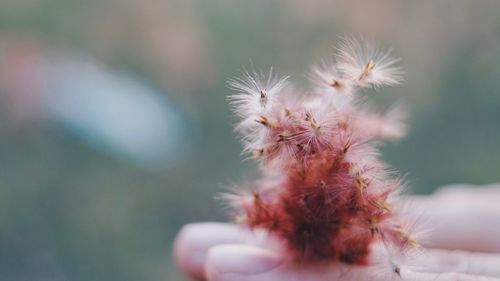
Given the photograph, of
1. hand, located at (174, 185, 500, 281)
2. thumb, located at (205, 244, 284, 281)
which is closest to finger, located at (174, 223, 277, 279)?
hand, located at (174, 185, 500, 281)

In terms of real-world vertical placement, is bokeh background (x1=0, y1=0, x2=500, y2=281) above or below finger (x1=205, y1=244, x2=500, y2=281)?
above

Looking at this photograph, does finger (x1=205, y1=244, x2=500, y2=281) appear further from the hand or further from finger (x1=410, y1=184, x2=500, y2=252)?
finger (x1=410, y1=184, x2=500, y2=252)

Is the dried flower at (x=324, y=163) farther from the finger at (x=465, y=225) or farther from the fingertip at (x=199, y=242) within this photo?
the finger at (x=465, y=225)

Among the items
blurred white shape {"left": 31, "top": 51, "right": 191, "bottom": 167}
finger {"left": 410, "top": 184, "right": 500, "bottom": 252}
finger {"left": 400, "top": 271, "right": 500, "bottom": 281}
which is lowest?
finger {"left": 400, "top": 271, "right": 500, "bottom": 281}

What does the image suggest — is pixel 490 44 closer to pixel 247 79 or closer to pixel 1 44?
pixel 247 79

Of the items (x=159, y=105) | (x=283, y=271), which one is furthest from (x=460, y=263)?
(x=159, y=105)

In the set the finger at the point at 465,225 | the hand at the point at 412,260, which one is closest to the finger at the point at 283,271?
the hand at the point at 412,260

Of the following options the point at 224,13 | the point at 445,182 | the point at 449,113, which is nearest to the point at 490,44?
the point at 449,113
